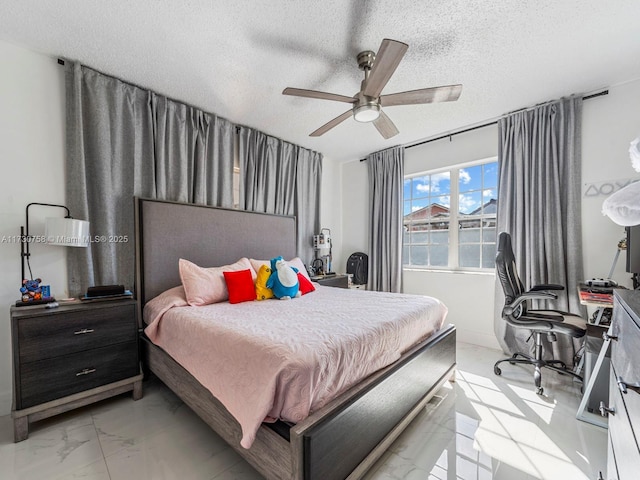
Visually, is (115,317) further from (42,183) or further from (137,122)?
(137,122)

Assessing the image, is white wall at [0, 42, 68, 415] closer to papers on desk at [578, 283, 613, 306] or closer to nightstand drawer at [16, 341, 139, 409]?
nightstand drawer at [16, 341, 139, 409]

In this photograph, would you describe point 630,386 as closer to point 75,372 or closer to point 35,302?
point 75,372

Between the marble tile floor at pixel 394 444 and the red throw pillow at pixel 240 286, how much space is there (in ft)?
2.88

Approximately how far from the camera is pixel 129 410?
6.45 feet

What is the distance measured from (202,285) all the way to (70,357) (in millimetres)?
924

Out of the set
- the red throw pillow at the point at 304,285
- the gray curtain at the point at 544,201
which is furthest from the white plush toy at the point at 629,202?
the red throw pillow at the point at 304,285

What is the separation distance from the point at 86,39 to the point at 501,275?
3.75 meters

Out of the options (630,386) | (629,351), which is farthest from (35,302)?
(629,351)

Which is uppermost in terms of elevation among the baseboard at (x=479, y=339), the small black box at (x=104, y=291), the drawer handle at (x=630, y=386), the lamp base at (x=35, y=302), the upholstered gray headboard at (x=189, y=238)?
the upholstered gray headboard at (x=189, y=238)

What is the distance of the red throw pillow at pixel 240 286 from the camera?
7.73 ft

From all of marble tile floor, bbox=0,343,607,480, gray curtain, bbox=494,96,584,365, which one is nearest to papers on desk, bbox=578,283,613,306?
gray curtain, bbox=494,96,584,365

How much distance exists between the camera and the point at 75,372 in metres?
1.83

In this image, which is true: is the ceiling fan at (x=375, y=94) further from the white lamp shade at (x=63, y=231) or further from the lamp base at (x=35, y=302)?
the lamp base at (x=35, y=302)

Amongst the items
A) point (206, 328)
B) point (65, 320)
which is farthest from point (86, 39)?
point (206, 328)
